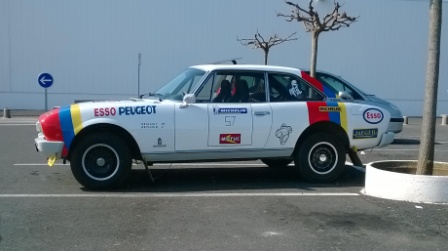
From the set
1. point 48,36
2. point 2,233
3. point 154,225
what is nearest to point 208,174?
point 154,225

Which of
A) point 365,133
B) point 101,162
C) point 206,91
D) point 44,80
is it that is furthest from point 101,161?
point 44,80

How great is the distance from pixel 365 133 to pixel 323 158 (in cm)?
73

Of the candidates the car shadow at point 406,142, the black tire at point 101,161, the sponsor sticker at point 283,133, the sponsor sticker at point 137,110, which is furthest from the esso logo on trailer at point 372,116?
the car shadow at point 406,142

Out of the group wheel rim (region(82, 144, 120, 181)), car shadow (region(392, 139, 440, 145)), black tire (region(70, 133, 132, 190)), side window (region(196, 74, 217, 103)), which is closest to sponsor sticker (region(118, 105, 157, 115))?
black tire (region(70, 133, 132, 190))

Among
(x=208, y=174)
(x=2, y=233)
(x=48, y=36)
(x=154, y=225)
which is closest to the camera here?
(x=2, y=233)

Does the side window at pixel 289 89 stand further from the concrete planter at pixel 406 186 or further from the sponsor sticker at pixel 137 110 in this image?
the sponsor sticker at pixel 137 110

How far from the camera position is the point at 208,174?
8.52 m

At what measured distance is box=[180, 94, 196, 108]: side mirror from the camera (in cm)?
716

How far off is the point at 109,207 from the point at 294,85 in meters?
3.25

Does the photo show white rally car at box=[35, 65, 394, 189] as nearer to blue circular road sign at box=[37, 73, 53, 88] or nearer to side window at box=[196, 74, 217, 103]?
side window at box=[196, 74, 217, 103]

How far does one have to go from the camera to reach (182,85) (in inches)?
305

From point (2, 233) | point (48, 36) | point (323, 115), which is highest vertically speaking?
point (48, 36)

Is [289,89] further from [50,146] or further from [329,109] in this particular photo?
[50,146]

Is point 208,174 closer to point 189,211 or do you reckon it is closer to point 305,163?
point 305,163
